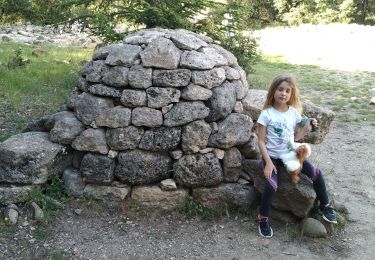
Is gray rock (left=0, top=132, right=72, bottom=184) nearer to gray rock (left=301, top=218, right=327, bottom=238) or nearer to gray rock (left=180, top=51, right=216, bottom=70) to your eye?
gray rock (left=180, top=51, right=216, bottom=70)

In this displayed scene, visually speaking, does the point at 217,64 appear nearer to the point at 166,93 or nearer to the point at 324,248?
the point at 166,93

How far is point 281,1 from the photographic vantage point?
2917 cm

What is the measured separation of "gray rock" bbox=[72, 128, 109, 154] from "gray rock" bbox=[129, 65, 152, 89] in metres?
0.71

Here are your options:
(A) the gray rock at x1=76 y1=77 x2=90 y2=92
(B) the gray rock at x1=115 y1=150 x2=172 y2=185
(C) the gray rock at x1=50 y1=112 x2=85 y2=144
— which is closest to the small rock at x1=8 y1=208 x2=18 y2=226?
(C) the gray rock at x1=50 y1=112 x2=85 y2=144

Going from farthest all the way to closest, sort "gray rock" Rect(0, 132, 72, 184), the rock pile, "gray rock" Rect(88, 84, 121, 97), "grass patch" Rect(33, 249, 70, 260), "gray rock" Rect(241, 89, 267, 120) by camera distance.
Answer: the rock pile
"gray rock" Rect(241, 89, 267, 120)
"gray rock" Rect(88, 84, 121, 97)
"gray rock" Rect(0, 132, 72, 184)
"grass patch" Rect(33, 249, 70, 260)

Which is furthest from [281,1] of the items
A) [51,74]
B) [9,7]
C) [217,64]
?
[217,64]

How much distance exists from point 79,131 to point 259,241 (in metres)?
2.44

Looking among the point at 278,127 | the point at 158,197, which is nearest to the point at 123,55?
the point at 158,197

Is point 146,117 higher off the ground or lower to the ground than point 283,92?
lower

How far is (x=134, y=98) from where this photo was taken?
473 centimetres

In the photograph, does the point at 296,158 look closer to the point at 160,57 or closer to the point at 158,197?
the point at 158,197

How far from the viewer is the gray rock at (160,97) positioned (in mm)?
4730

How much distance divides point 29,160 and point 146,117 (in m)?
1.42

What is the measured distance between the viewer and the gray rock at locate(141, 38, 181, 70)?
4.76m
